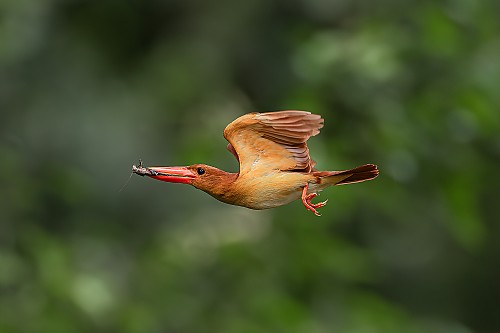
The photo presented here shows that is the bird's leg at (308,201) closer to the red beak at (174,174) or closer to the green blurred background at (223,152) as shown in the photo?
the red beak at (174,174)

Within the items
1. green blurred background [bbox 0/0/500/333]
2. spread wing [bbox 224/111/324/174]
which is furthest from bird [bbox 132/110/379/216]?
green blurred background [bbox 0/0/500/333]

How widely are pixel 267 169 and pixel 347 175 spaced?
13 cm

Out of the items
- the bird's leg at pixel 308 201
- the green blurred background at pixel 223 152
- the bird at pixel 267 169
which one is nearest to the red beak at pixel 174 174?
the bird at pixel 267 169

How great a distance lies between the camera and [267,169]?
4.64 feet

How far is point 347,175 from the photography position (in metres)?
1.47

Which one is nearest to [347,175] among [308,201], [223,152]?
[308,201]

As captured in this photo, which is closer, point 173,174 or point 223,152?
point 173,174

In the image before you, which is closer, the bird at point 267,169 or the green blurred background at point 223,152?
the bird at point 267,169

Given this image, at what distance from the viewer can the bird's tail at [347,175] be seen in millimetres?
1467

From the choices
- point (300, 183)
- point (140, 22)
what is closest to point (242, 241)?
point (140, 22)

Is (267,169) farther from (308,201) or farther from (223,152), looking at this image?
(223,152)

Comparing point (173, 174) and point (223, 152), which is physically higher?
point (223, 152)

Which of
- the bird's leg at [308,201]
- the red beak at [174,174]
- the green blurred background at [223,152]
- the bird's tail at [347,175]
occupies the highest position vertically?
the green blurred background at [223,152]

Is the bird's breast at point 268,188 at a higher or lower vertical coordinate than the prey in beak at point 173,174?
lower
